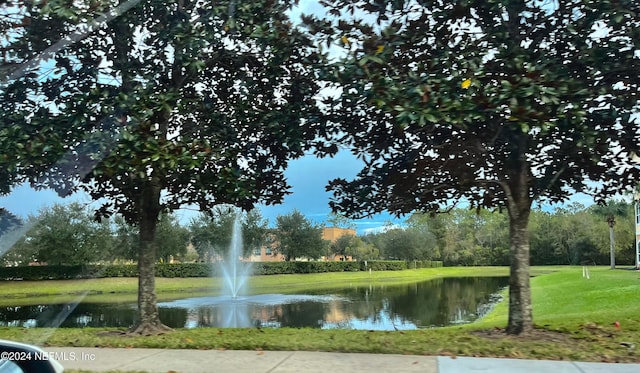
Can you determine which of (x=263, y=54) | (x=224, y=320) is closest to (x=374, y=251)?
(x=224, y=320)

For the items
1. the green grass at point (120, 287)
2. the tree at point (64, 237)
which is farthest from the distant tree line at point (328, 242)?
the green grass at point (120, 287)

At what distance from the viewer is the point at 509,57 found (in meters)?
8.59

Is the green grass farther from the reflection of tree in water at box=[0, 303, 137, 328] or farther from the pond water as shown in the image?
the pond water

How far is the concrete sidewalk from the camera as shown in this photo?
6680 mm

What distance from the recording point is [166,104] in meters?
9.38

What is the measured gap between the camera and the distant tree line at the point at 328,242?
3753 centimetres

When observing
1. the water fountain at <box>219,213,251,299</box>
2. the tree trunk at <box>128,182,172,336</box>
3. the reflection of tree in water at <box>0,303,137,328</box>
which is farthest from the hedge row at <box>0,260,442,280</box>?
the tree trunk at <box>128,182,172,336</box>

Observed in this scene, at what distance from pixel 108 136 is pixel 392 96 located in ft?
15.0

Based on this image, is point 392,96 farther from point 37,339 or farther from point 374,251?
point 374,251

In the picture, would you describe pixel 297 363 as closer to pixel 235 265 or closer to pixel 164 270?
pixel 235 265

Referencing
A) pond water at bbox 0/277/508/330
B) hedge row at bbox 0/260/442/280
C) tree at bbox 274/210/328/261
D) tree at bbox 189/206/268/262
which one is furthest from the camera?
tree at bbox 274/210/328/261

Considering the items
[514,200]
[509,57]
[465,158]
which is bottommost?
[514,200]

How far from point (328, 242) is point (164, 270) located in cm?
1958

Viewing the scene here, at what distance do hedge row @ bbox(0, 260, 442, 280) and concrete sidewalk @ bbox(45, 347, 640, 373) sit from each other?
33749 mm
